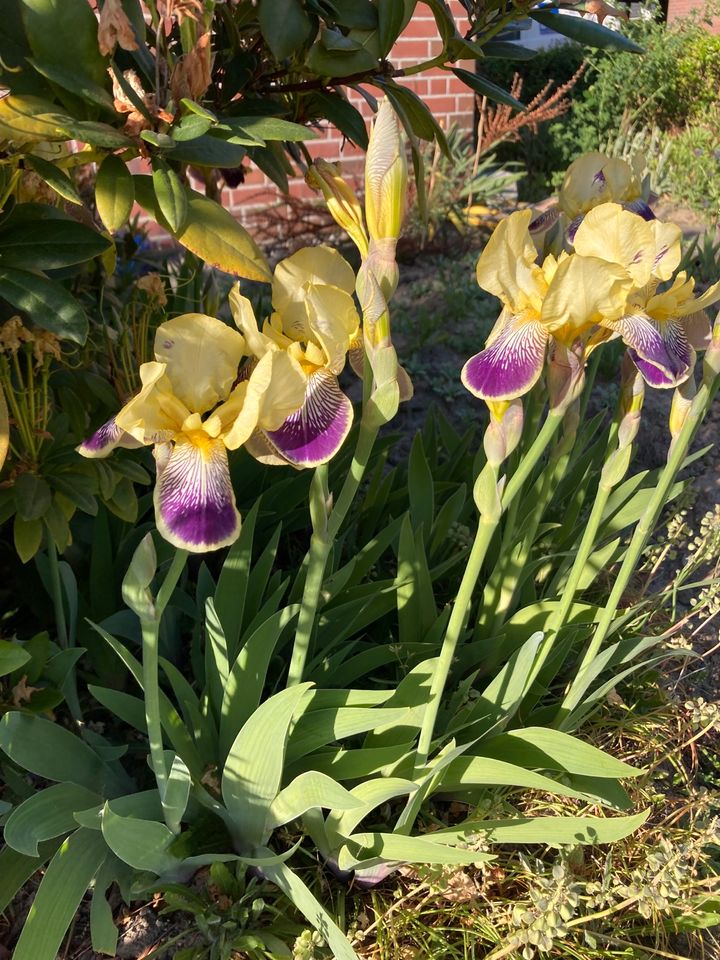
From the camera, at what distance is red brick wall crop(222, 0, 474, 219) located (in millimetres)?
4699

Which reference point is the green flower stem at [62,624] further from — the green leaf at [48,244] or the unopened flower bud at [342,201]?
the unopened flower bud at [342,201]

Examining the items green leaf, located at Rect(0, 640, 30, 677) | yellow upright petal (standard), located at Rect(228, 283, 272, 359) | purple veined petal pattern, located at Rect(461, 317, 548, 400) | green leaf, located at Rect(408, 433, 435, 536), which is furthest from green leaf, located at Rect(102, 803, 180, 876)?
green leaf, located at Rect(408, 433, 435, 536)

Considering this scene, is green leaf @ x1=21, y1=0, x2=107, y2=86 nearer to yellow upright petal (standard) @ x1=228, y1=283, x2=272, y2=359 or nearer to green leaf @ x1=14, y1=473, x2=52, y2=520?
yellow upright petal (standard) @ x1=228, y1=283, x2=272, y2=359

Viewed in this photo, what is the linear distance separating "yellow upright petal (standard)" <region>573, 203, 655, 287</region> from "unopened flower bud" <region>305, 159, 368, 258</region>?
30 centimetres

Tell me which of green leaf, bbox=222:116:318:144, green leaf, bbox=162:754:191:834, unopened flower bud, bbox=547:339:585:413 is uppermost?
green leaf, bbox=222:116:318:144

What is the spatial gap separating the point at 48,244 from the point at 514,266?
0.66m

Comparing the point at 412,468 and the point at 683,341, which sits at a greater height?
the point at 683,341

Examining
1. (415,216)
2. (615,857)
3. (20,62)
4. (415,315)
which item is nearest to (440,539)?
(615,857)

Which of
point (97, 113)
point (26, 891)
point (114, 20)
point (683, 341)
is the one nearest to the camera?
point (114, 20)

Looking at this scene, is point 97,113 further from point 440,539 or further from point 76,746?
point 440,539

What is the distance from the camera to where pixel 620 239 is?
1.06 meters

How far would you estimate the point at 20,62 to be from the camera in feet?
3.42

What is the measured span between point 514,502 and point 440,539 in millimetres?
271

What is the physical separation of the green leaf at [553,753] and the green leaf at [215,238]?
0.85 metres
